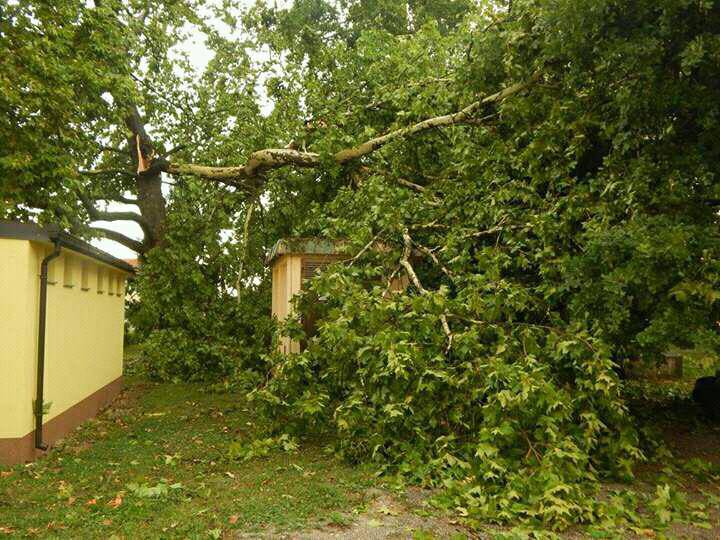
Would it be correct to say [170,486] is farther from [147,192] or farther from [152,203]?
[147,192]

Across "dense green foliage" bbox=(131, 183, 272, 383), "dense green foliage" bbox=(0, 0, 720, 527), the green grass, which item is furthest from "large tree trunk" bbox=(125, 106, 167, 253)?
the green grass

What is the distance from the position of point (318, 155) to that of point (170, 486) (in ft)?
19.0

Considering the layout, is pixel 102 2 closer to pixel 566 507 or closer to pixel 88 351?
pixel 88 351

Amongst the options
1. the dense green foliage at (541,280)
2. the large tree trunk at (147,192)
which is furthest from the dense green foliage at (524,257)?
the large tree trunk at (147,192)

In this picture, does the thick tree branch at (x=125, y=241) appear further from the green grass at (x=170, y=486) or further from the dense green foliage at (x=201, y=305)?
the green grass at (x=170, y=486)

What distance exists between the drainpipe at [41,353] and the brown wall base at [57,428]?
7cm

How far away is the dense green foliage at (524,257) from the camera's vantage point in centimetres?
561

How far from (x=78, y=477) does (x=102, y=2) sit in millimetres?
9383

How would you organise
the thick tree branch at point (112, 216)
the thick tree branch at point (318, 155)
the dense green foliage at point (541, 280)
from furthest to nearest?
the thick tree branch at point (112, 216) < the thick tree branch at point (318, 155) < the dense green foliage at point (541, 280)

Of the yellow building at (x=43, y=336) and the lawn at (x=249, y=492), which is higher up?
the yellow building at (x=43, y=336)

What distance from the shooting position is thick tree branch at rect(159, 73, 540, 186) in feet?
28.5

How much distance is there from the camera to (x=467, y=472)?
18.8 ft

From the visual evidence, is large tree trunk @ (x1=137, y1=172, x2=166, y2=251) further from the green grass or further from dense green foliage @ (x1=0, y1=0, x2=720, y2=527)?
the green grass

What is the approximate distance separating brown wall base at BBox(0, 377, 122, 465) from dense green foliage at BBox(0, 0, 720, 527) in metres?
2.33
